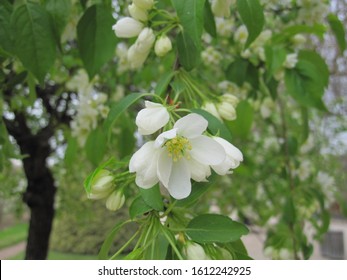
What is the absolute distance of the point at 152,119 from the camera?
611 millimetres

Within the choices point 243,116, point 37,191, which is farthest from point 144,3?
point 37,191

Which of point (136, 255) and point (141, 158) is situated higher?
point (141, 158)

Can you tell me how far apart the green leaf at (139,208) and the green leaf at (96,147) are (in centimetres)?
61

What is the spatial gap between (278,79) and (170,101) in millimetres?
727

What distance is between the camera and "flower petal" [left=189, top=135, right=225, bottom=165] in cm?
60

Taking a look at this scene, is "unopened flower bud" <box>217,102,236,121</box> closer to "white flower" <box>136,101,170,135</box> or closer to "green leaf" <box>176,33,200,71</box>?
"green leaf" <box>176,33,200,71</box>

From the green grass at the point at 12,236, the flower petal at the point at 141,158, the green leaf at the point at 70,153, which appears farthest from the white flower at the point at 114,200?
the green grass at the point at 12,236

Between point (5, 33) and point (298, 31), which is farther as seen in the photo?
point (298, 31)

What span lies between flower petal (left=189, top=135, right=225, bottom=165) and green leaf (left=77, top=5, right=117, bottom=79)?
45cm

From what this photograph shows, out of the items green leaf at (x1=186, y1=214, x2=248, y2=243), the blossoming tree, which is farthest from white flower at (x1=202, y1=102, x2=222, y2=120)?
green leaf at (x1=186, y1=214, x2=248, y2=243)

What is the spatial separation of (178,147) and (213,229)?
15 centimetres

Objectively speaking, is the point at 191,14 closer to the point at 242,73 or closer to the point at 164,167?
the point at 164,167

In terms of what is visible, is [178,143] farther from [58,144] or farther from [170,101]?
[58,144]

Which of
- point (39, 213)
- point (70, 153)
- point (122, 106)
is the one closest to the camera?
point (122, 106)
